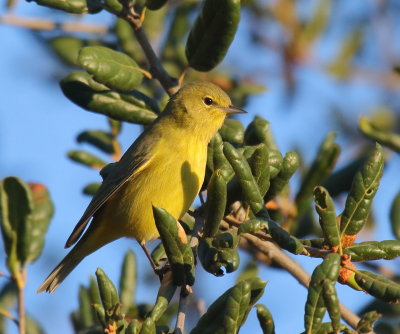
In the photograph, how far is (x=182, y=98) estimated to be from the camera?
16.0 ft

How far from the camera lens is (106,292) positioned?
2.54 m

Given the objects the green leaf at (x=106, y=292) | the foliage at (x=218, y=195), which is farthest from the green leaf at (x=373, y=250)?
the green leaf at (x=106, y=292)

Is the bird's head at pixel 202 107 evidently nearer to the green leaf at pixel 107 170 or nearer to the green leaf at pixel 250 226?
the green leaf at pixel 107 170

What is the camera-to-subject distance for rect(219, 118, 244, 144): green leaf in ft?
13.4

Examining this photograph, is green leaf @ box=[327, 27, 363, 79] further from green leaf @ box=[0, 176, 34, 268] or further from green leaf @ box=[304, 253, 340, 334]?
green leaf @ box=[304, 253, 340, 334]

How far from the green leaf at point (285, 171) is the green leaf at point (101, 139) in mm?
1596

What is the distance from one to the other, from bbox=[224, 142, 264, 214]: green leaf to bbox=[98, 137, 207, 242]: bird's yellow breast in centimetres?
127

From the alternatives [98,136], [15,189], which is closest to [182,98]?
[98,136]

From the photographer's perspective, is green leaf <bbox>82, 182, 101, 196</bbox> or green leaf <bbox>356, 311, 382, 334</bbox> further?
green leaf <bbox>82, 182, 101, 196</bbox>

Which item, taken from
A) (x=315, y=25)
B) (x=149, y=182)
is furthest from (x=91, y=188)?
(x=315, y=25)

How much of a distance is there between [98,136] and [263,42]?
2194mm

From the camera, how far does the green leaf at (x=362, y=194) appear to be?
266 cm

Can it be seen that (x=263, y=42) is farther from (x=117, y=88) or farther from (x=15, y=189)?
(x=15, y=189)

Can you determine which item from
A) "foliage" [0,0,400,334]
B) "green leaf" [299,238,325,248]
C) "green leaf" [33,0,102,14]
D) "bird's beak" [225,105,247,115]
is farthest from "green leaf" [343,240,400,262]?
"bird's beak" [225,105,247,115]
